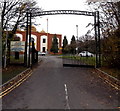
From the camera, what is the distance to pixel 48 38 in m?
63.6

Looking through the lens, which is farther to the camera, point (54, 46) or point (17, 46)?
point (54, 46)

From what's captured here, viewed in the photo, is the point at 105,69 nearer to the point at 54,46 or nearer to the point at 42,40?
the point at 54,46

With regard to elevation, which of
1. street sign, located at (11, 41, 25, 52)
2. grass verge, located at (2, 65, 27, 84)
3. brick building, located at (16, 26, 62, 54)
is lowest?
grass verge, located at (2, 65, 27, 84)

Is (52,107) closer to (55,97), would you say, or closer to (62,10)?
(55,97)

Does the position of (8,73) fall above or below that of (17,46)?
below

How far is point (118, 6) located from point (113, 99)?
11.1 metres

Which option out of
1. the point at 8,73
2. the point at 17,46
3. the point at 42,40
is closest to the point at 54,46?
the point at 42,40

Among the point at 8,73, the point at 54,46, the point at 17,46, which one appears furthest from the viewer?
the point at 54,46

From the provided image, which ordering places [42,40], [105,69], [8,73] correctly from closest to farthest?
[8,73]
[105,69]
[42,40]

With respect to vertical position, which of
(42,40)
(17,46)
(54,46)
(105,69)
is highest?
(42,40)

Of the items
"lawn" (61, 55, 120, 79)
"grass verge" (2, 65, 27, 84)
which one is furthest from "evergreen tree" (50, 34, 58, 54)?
"grass verge" (2, 65, 27, 84)

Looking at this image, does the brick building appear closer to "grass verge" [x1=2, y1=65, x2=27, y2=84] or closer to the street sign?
the street sign

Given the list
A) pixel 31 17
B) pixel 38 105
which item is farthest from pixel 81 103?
pixel 31 17

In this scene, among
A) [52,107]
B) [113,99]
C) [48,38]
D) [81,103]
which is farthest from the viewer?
[48,38]
